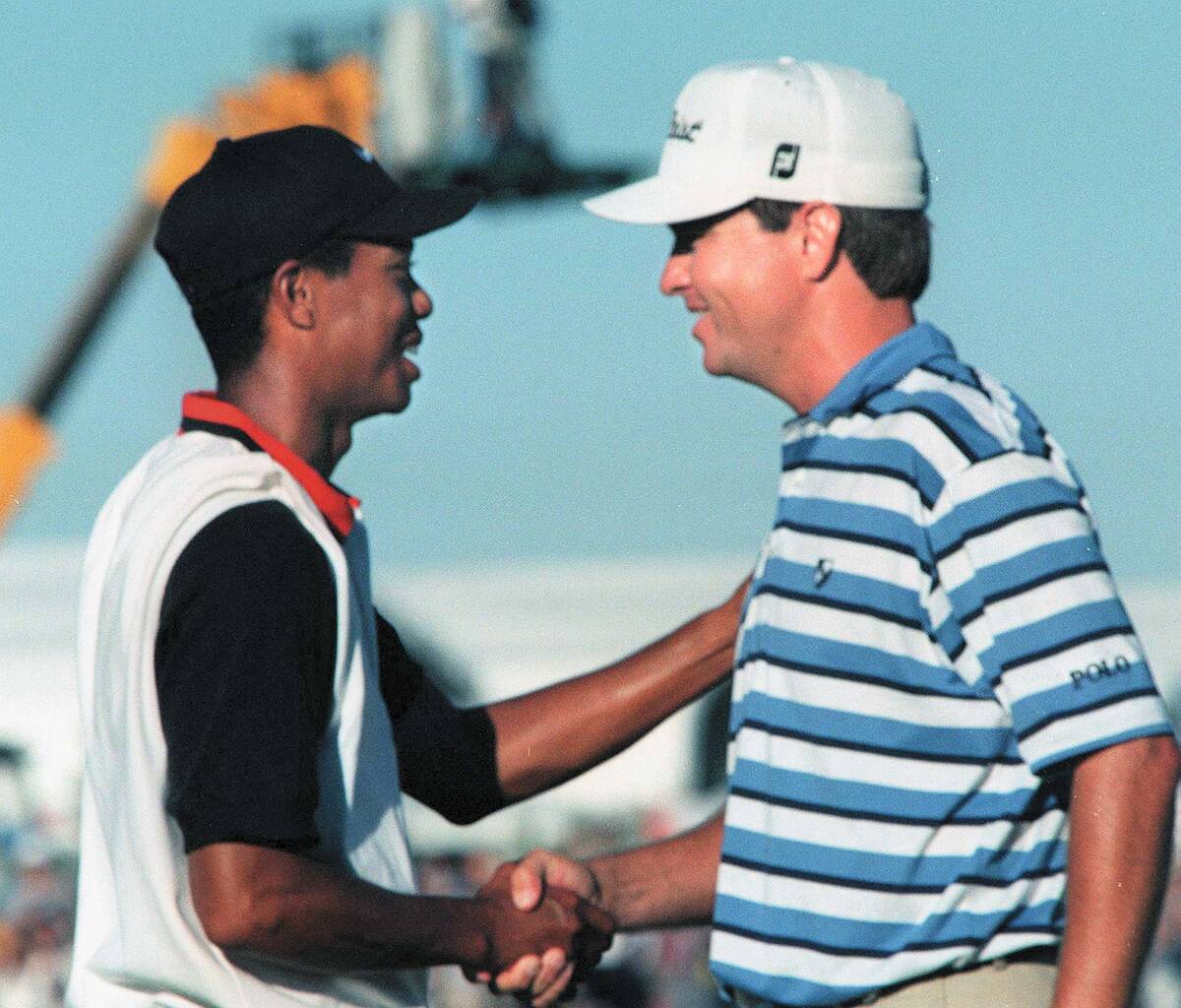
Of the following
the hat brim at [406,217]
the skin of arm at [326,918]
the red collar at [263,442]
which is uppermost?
the hat brim at [406,217]

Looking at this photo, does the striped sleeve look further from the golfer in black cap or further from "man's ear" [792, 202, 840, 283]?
the golfer in black cap

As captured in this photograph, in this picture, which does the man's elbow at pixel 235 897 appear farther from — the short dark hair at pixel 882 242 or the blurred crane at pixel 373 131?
the blurred crane at pixel 373 131

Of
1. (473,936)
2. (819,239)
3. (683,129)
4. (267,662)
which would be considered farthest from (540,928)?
(683,129)

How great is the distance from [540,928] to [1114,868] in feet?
3.37

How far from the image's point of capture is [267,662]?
9.38 feet

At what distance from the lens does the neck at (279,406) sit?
3.26 metres

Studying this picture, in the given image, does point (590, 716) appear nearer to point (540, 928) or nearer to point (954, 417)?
point (540, 928)

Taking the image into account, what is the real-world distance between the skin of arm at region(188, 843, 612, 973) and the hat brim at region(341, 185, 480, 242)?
3.12 feet

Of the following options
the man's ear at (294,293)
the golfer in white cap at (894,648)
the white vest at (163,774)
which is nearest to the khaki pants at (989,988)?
the golfer in white cap at (894,648)

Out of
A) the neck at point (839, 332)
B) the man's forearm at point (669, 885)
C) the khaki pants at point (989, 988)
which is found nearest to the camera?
the khaki pants at point (989, 988)

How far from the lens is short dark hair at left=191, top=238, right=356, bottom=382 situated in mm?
3271

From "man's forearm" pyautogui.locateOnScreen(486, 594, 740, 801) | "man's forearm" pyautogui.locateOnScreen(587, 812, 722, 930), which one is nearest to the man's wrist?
"man's forearm" pyautogui.locateOnScreen(587, 812, 722, 930)

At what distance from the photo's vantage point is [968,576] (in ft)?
9.19

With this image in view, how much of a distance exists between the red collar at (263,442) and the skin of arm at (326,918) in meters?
0.55
